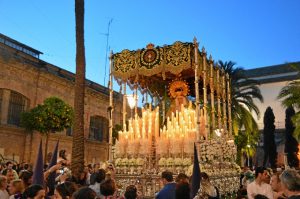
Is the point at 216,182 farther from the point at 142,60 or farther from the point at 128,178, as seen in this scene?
the point at 142,60

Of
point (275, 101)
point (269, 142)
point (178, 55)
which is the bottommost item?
point (269, 142)

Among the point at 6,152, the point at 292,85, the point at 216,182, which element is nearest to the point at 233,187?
the point at 216,182

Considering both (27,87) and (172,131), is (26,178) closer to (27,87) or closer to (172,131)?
(172,131)

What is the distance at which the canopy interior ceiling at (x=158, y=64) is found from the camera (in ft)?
46.8

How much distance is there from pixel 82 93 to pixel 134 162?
3536mm

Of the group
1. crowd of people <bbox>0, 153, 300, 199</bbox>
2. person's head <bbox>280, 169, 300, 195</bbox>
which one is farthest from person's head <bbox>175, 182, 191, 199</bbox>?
person's head <bbox>280, 169, 300, 195</bbox>

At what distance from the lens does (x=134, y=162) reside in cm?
1358

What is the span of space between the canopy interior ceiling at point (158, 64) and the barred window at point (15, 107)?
10711mm

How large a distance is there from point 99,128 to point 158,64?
1973 centimetres

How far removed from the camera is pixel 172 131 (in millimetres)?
13461

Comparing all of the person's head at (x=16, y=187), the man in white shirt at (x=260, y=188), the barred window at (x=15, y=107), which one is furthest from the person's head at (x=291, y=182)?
the barred window at (x=15, y=107)

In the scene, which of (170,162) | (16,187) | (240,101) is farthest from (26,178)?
(240,101)

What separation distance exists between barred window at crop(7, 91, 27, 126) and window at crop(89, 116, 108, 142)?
8738 millimetres

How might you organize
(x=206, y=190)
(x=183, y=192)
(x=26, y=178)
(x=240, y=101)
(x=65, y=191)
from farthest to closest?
(x=240, y=101), (x=206, y=190), (x=26, y=178), (x=183, y=192), (x=65, y=191)
